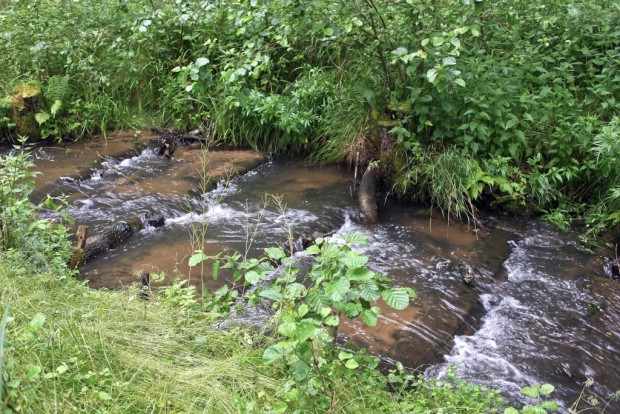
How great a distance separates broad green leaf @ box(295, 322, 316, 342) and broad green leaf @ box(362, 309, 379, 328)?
299mm

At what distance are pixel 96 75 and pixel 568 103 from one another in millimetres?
6970

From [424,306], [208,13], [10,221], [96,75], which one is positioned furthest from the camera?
[96,75]

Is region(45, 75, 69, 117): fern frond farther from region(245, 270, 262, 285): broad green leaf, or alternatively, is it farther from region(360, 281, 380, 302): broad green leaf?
region(360, 281, 380, 302): broad green leaf

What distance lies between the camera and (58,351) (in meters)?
2.64

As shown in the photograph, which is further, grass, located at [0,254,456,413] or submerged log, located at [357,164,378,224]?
submerged log, located at [357,164,378,224]

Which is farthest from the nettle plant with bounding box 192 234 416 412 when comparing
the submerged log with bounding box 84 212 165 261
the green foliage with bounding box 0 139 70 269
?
the submerged log with bounding box 84 212 165 261

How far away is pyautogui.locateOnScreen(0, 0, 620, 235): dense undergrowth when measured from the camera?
20.3 ft

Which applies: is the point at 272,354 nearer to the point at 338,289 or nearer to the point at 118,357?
the point at 338,289

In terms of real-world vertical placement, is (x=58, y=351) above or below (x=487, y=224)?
above

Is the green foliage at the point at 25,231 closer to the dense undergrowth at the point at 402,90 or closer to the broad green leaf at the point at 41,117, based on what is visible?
the dense undergrowth at the point at 402,90

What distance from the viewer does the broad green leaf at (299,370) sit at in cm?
265

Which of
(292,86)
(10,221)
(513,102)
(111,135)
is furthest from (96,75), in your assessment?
(513,102)

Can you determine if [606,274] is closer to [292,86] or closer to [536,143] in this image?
[536,143]

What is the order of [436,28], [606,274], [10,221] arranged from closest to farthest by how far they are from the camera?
[10,221] < [606,274] < [436,28]
